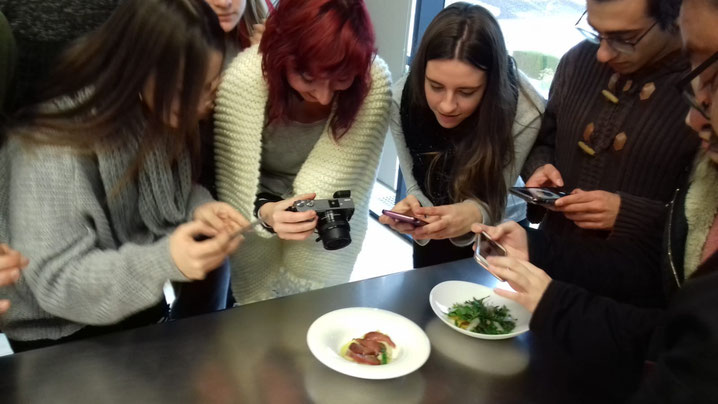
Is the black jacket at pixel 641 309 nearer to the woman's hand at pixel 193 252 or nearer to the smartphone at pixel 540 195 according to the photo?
the smartphone at pixel 540 195

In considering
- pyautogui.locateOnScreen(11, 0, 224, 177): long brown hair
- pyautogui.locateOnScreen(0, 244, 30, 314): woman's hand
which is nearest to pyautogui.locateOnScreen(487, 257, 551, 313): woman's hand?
pyautogui.locateOnScreen(11, 0, 224, 177): long brown hair

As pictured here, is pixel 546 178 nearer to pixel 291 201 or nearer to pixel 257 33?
pixel 291 201

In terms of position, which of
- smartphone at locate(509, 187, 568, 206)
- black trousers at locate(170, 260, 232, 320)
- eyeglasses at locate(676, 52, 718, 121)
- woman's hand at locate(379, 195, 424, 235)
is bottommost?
black trousers at locate(170, 260, 232, 320)

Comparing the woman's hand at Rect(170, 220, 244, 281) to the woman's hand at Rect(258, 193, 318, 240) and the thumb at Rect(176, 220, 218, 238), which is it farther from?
the woman's hand at Rect(258, 193, 318, 240)

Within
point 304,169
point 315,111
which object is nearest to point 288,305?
point 304,169

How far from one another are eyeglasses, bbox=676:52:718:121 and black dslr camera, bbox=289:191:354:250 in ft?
2.29

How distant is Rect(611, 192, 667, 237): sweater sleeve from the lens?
1265 mm

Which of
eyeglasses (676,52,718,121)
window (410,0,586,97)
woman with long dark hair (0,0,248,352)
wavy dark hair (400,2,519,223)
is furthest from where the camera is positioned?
window (410,0,586,97)

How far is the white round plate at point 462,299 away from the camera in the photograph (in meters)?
1.20

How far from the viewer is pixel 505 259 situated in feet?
3.65

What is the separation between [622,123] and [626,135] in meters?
0.03

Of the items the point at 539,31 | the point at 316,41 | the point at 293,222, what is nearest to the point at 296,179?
the point at 293,222

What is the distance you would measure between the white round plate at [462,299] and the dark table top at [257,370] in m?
0.03

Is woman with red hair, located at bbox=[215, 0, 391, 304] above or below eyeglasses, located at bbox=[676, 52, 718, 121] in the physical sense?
below
